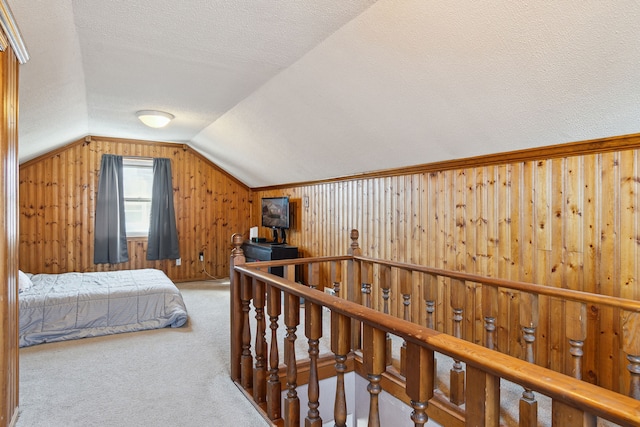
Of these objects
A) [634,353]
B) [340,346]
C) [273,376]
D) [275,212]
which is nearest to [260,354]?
[273,376]

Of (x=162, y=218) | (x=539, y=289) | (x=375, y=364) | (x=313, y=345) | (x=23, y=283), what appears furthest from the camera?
(x=162, y=218)

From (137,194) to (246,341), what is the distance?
14.8 ft

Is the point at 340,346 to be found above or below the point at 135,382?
above

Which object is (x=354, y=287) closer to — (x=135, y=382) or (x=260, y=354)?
(x=260, y=354)

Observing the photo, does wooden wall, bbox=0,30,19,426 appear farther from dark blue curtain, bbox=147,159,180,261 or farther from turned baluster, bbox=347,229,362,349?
dark blue curtain, bbox=147,159,180,261

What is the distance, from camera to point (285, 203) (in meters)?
5.43

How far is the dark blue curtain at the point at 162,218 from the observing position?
5.77 m

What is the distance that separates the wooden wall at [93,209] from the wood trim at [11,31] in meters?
3.96

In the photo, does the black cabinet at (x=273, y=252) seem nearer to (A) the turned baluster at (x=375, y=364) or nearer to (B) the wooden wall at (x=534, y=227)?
(B) the wooden wall at (x=534, y=227)

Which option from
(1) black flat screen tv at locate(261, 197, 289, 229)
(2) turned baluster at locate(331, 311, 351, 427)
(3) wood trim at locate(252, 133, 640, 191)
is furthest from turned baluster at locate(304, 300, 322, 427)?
(1) black flat screen tv at locate(261, 197, 289, 229)

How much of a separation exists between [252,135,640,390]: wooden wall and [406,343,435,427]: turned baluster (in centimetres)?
182

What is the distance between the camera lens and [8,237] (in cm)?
177

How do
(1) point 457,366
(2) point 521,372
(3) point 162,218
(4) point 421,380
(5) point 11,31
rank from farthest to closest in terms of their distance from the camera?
(3) point 162,218 → (1) point 457,366 → (5) point 11,31 → (4) point 421,380 → (2) point 521,372

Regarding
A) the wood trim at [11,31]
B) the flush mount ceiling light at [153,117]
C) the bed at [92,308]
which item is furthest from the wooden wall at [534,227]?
the wood trim at [11,31]
